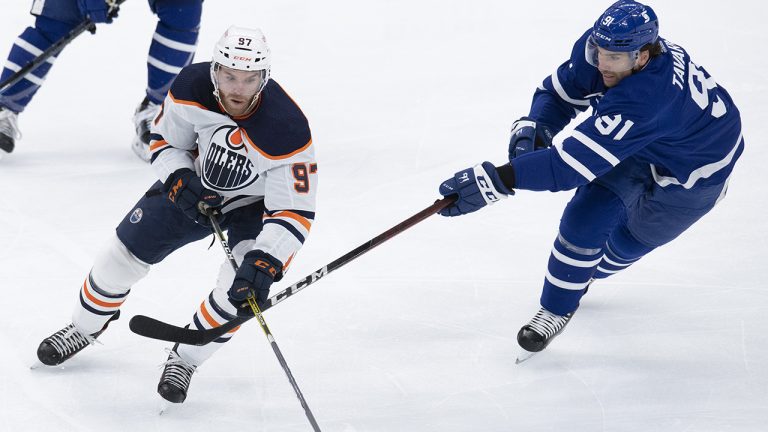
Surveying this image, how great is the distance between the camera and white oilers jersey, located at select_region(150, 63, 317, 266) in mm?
2430

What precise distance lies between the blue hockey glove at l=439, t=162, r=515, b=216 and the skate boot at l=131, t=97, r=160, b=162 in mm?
2089

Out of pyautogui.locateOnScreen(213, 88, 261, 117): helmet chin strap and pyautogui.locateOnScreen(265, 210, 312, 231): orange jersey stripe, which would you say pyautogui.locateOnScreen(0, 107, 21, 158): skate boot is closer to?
pyautogui.locateOnScreen(213, 88, 261, 117): helmet chin strap

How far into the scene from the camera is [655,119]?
2529mm

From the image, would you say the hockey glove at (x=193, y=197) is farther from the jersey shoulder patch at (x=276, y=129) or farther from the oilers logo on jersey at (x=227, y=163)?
the jersey shoulder patch at (x=276, y=129)

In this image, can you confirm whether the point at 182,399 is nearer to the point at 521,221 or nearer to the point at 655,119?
the point at 655,119

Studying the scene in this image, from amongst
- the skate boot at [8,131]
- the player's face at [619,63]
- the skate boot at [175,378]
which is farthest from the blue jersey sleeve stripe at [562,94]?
the skate boot at [8,131]

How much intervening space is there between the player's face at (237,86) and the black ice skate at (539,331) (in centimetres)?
109

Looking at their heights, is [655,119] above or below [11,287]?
above

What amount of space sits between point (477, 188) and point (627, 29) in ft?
1.84

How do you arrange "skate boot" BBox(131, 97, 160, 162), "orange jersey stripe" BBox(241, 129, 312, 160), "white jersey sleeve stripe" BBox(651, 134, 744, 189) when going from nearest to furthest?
1. "orange jersey stripe" BBox(241, 129, 312, 160)
2. "white jersey sleeve stripe" BBox(651, 134, 744, 189)
3. "skate boot" BBox(131, 97, 160, 162)

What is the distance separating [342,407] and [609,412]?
732 mm

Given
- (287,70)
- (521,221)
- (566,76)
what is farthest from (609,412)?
(287,70)

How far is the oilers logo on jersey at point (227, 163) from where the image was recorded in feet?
8.19

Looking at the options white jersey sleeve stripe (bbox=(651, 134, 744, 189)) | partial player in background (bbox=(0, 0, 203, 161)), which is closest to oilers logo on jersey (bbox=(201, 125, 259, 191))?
white jersey sleeve stripe (bbox=(651, 134, 744, 189))
